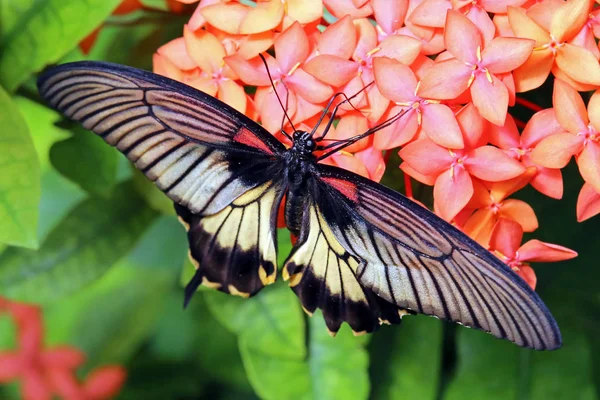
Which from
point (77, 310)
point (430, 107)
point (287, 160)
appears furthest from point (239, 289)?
point (77, 310)

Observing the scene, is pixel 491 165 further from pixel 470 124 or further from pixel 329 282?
pixel 329 282

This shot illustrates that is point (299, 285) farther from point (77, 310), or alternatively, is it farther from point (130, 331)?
point (77, 310)

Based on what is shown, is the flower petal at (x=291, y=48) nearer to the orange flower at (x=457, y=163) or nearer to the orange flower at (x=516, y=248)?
the orange flower at (x=457, y=163)

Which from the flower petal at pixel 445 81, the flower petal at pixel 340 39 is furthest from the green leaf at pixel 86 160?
the flower petal at pixel 445 81

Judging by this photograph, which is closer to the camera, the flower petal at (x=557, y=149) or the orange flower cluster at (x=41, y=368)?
the flower petal at (x=557, y=149)

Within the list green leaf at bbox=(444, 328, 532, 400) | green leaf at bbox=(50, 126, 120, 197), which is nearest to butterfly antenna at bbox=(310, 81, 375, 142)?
green leaf at bbox=(50, 126, 120, 197)

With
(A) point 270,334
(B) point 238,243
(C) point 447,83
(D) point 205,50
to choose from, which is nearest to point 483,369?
(A) point 270,334
